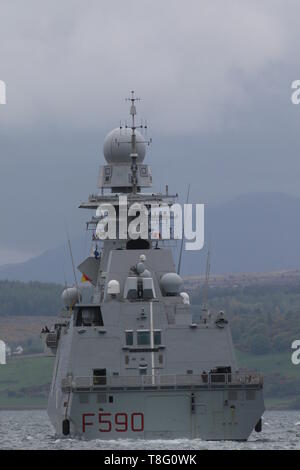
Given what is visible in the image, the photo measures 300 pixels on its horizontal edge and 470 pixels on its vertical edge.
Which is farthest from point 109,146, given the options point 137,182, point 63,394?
point 63,394

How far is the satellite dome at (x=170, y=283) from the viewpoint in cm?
8106

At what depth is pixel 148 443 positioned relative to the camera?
70688mm

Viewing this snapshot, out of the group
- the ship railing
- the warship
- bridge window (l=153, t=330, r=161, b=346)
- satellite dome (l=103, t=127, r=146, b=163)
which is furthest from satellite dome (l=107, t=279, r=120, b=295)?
satellite dome (l=103, t=127, r=146, b=163)

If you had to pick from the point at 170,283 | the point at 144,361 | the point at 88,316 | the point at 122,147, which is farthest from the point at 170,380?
the point at 122,147

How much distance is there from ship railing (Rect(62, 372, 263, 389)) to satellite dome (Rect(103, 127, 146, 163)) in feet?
56.0

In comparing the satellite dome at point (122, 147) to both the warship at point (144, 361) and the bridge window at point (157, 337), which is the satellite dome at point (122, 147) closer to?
the warship at point (144, 361)

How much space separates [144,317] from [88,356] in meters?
3.29

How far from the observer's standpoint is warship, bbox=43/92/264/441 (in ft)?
238

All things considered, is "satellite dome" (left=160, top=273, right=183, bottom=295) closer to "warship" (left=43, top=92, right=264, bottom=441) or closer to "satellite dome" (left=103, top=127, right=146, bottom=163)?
"warship" (left=43, top=92, right=264, bottom=441)

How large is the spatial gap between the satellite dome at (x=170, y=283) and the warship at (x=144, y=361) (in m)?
0.05

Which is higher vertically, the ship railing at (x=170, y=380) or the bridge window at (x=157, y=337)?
the bridge window at (x=157, y=337)

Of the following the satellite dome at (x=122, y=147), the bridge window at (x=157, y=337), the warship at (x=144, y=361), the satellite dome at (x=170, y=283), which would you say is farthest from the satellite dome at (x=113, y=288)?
the satellite dome at (x=122, y=147)

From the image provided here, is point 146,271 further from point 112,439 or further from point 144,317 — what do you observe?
point 112,439

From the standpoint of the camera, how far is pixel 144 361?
250ft
